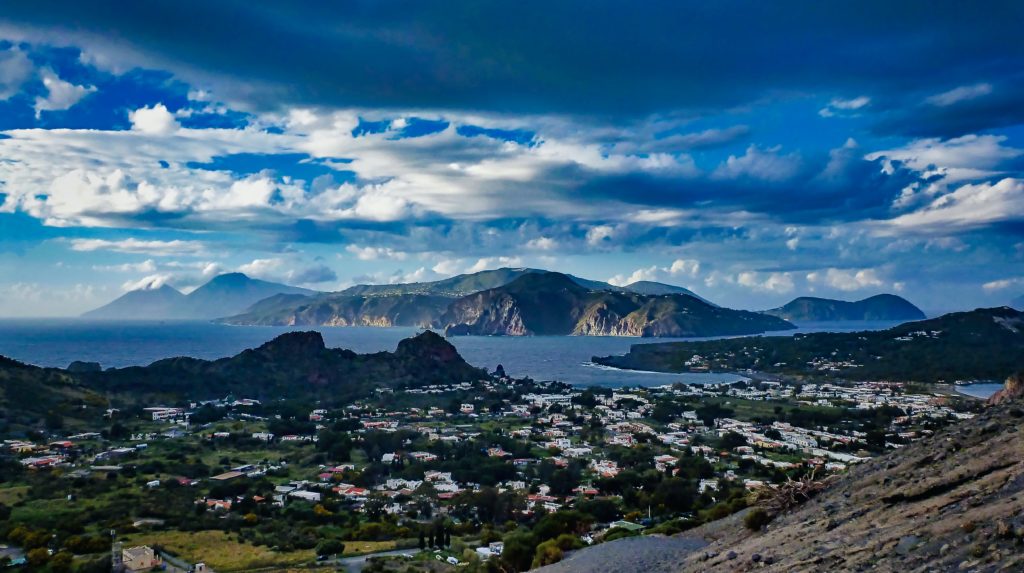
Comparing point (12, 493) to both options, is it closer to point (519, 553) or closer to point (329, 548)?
point (329, 548)

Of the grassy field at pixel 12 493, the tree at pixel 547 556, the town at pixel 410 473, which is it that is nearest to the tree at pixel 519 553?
the town at pixel 410 473

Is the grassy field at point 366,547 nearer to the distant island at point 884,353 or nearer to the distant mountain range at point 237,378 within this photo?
the distant mountain range at point 237,378

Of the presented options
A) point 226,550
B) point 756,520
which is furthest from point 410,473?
point 756,520

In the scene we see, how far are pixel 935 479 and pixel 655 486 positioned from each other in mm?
28498

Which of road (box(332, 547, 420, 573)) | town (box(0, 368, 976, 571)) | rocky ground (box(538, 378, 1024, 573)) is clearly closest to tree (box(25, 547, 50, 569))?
town (box(0, 368, 976, 571))

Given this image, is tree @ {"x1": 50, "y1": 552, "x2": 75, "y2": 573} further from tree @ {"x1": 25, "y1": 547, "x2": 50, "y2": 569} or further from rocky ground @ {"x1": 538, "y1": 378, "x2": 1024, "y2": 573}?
rocky ground @ {"x1": 538, "y1": 378, "x2": 1024, "y2": 573}

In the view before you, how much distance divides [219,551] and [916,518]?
29028 mm

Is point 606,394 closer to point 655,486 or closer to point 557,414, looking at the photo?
point 557,414

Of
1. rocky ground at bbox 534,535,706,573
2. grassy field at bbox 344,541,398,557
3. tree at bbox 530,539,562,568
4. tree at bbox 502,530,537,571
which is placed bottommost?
grassy field at bbox 344,541,398,557

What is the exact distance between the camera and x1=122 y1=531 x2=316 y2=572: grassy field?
2889 centimetres

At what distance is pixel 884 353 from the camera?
129250mm

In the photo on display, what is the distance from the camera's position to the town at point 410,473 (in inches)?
1183

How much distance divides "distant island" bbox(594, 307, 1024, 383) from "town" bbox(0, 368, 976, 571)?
1216 inches

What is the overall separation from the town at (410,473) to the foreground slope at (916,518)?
3485 mm
